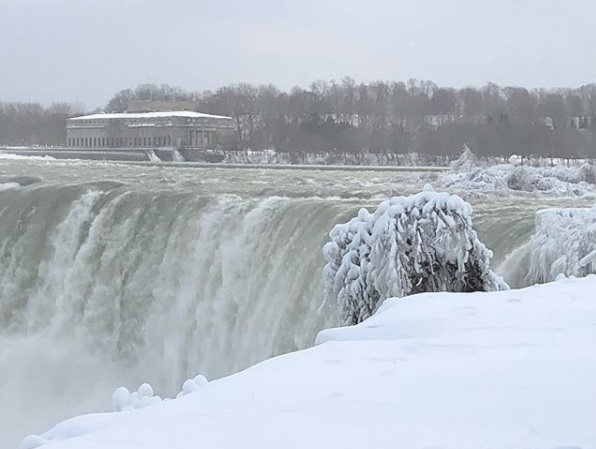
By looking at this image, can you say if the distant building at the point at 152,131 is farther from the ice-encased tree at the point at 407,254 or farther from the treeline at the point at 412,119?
the ice-encased tree at the point at 407,254

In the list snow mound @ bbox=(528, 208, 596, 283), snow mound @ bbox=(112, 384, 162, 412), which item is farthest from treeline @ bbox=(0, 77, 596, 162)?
snow mound @ bbox=(112, 384, 162, 412)

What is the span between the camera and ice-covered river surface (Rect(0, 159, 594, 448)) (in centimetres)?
1373

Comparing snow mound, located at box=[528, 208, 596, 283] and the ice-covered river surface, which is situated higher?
snow mound, located at box=[528, 208, 596, 283]

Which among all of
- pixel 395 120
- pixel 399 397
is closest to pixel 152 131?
pixel 395 120

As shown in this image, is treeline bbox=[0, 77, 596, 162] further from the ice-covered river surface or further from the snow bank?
the ice-covered river surface

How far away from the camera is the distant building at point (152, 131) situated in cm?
6694

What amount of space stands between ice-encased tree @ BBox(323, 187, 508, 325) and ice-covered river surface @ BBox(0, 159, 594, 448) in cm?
339

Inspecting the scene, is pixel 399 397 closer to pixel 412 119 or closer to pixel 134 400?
pixel 134 400

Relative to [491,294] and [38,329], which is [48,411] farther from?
[491,294]

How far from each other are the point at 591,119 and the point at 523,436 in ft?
193

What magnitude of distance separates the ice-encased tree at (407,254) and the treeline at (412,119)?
143 ft

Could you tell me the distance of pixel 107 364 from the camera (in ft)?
53.1

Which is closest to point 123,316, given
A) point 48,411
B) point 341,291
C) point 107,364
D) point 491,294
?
point 107,364

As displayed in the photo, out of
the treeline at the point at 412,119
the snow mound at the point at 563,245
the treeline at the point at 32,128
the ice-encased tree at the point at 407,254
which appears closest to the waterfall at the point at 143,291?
the snow mound at the point at 563,245
